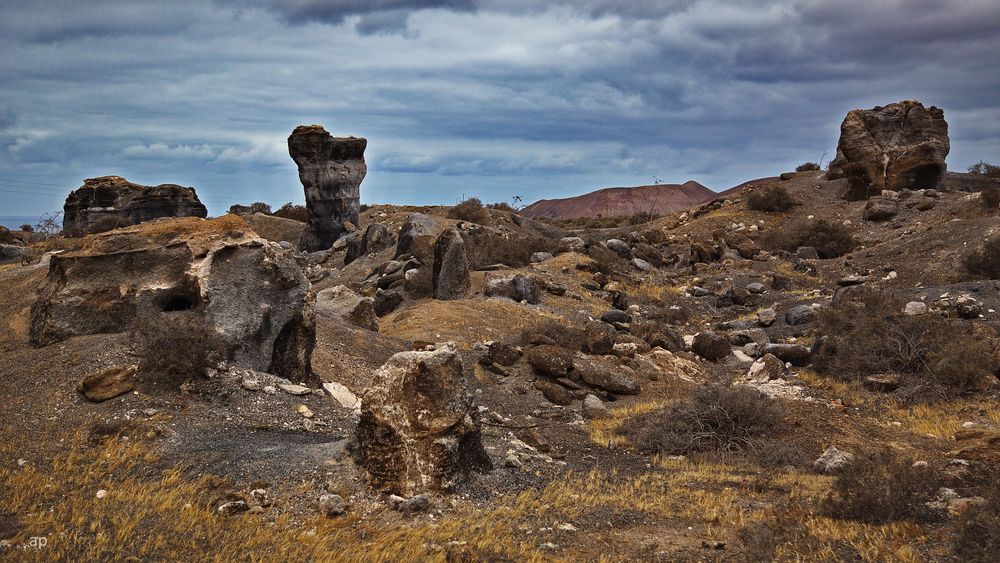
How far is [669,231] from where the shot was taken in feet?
128

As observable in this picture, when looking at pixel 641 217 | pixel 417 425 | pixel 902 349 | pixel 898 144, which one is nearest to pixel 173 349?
pixel 417 425

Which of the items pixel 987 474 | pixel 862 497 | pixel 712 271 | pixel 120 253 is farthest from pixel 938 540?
pixel 712 271

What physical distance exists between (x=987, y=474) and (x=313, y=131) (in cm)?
3150

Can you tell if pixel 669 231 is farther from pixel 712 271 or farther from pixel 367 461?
pixel 367 461

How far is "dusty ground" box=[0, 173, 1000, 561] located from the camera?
5.54 metres

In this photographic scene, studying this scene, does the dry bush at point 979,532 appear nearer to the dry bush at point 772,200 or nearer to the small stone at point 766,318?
the small stone at point 766,318

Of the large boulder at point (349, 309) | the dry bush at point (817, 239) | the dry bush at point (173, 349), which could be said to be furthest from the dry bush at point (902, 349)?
the dry bush at point (817, 239)

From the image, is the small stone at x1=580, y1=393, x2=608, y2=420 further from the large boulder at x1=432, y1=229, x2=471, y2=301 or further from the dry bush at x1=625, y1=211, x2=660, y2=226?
the dry bush at x1=625, y1=211, x2=660, y2=226

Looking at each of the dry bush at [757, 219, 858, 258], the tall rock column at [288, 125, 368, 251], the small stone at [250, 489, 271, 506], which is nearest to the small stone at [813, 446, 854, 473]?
the small stone at [250, 489, 271, 506]

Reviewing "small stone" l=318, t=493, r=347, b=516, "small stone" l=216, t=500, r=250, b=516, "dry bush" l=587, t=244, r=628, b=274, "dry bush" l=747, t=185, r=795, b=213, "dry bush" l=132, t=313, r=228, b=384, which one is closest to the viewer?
A: "small stone" l=216, t=500, r=250, b=516

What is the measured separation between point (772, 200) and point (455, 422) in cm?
3489

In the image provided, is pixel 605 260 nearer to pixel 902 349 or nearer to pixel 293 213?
pixel 902 349

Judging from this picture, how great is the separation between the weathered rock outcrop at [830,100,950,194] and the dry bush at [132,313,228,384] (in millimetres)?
34455

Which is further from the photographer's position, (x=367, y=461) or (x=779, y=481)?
(x=779, y=481)
